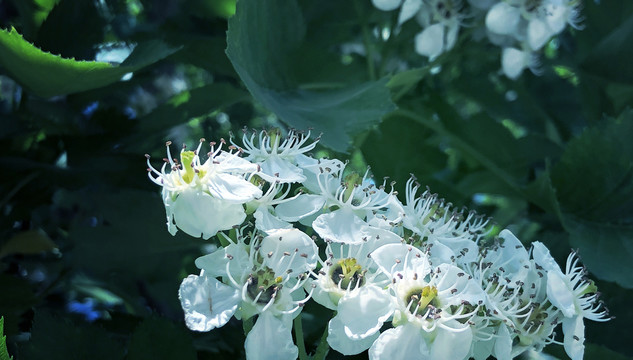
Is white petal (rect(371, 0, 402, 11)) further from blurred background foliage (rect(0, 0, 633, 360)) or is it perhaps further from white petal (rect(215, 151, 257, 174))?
white petal (rect(215, 151, 257, 174))

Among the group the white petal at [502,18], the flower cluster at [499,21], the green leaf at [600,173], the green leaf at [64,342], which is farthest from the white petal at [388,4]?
the green leaf at [64,342]

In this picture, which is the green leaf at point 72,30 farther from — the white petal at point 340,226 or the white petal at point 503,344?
the white petal at point 503,344

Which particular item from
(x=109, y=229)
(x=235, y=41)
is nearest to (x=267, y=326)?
(x=235, y=41)

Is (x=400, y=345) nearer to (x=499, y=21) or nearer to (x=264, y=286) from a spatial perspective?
(x=264, y=286)

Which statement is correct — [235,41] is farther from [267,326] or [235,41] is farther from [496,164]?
[496,164]

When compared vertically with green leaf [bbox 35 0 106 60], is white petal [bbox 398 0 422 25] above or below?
above

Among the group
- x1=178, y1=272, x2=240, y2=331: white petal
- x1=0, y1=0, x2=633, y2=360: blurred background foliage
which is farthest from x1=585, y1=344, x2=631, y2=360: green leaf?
x1=178, y1=272, x2=240, y2=331: white petal

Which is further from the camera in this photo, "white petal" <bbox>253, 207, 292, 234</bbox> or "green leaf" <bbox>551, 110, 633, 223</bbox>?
"green leaf" <bbox>551, 110, 633, 223</bbox>

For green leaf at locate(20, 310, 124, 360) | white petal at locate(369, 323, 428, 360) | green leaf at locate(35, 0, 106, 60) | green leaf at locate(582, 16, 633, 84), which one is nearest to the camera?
white petal at locate(369, 323, 428, 360)
